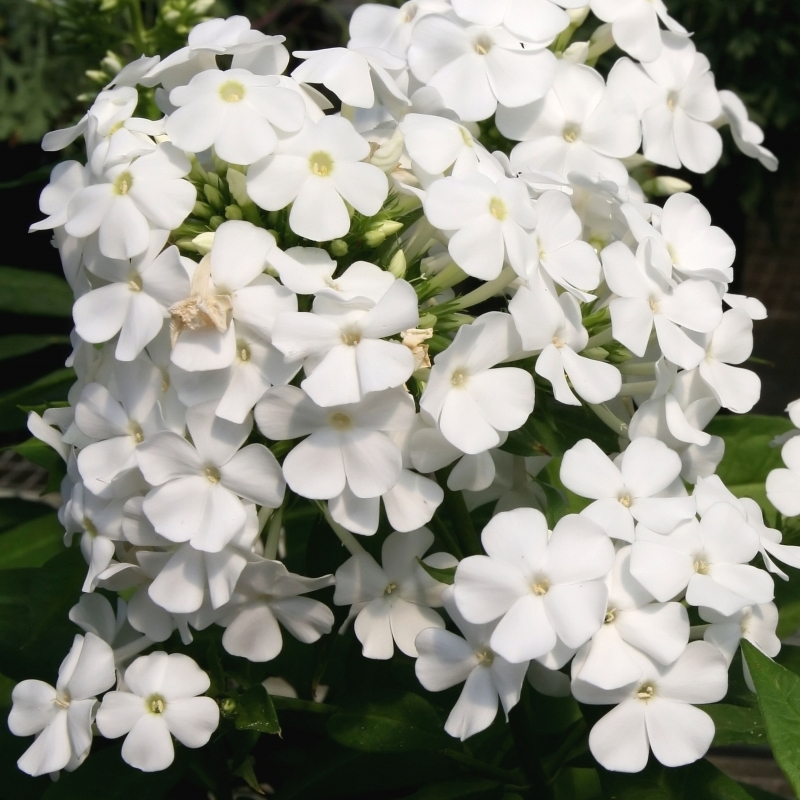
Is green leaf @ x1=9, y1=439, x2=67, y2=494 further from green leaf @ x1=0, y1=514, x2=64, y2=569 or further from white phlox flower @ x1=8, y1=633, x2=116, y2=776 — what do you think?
white phlox flower @ x1=8, y1=633, x2=116, y2=776

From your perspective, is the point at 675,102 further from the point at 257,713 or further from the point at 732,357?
the point at 257,713

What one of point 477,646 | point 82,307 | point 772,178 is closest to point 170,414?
point 82,307

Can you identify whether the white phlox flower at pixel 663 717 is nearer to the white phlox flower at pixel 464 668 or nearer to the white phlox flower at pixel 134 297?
the white phlox flower at pixel 464 668

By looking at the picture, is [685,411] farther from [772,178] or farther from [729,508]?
[772,178]

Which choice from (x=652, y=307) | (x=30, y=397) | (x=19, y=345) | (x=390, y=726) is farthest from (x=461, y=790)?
(x=19, y=345)

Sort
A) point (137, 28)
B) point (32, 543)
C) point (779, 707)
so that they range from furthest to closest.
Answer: point (137, 28)
point (32, 543)
point (779, 707)

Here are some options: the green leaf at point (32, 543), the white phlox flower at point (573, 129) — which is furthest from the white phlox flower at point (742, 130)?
the green leaf at point (32, 543)

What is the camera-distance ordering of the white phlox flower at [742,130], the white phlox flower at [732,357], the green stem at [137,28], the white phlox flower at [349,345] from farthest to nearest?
the green stem at [137,28]
the white phlox flower at [742,130]
the white phlox flower at [732,357]
the white phlox flower at [349,345]
